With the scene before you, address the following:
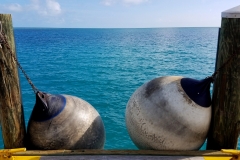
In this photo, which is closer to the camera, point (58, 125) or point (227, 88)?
point (227, 88)

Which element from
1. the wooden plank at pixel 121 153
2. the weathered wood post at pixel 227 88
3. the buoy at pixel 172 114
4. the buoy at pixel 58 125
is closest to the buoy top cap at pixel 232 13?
the weathered wood post at pixel 227 88

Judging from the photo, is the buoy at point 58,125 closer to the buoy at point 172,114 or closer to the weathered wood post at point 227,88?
the buoy at point 172,114

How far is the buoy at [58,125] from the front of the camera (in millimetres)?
3967

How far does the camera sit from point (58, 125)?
13.0ft

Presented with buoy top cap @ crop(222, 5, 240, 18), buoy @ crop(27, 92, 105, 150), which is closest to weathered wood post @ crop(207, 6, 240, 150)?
buoy top cap @ crop(222, 5, 240, 18)

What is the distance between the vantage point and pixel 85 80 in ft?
65.6

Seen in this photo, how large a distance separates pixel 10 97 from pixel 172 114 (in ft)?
7.48

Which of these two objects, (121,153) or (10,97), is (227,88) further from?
(10,97)

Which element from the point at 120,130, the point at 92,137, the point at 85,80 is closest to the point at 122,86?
the point at 85,80

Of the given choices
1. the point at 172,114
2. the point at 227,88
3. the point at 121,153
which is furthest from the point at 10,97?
the point at 227,88

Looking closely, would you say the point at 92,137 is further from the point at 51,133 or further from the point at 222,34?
the point at 222,34

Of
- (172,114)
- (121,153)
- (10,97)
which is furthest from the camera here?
(10,97)

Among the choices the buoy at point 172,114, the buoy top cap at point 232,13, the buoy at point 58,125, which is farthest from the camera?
the buoy at point 58,125

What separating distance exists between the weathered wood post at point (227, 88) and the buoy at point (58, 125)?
1.85 meters
